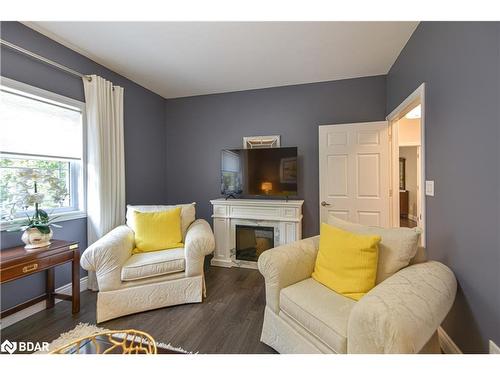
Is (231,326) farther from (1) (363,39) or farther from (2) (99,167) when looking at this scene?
(1) (363,39)

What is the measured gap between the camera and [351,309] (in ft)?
3.89

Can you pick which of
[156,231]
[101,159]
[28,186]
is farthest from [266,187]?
[28,186]

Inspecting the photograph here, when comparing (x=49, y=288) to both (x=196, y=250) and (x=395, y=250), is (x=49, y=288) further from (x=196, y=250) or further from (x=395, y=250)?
(x=395, y=250)

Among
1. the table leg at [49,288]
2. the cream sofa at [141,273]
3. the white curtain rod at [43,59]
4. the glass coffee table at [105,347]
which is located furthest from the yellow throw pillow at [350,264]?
the white curtain rod at [43,59]

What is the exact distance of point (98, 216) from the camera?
245cm

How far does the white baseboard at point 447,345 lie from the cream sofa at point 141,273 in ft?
6.06

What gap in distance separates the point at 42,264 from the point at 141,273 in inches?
27.9

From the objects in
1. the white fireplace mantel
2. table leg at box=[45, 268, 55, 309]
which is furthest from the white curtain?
the white fireplace mantel

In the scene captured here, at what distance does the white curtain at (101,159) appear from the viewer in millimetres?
2433

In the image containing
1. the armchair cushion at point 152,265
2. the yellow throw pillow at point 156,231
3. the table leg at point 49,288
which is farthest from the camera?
the yellow throw pillow at point 156,231

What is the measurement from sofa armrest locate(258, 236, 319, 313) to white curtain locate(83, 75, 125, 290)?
1948 millimetres

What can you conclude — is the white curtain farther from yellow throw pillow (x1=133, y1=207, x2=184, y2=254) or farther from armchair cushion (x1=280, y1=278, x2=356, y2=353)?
armchair cushion (x1=280, y1=278, x2=356, y2=353)

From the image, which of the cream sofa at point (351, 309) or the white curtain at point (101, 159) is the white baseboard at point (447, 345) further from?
the white curtain at point (101, 159)

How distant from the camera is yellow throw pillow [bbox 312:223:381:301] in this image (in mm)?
1383
